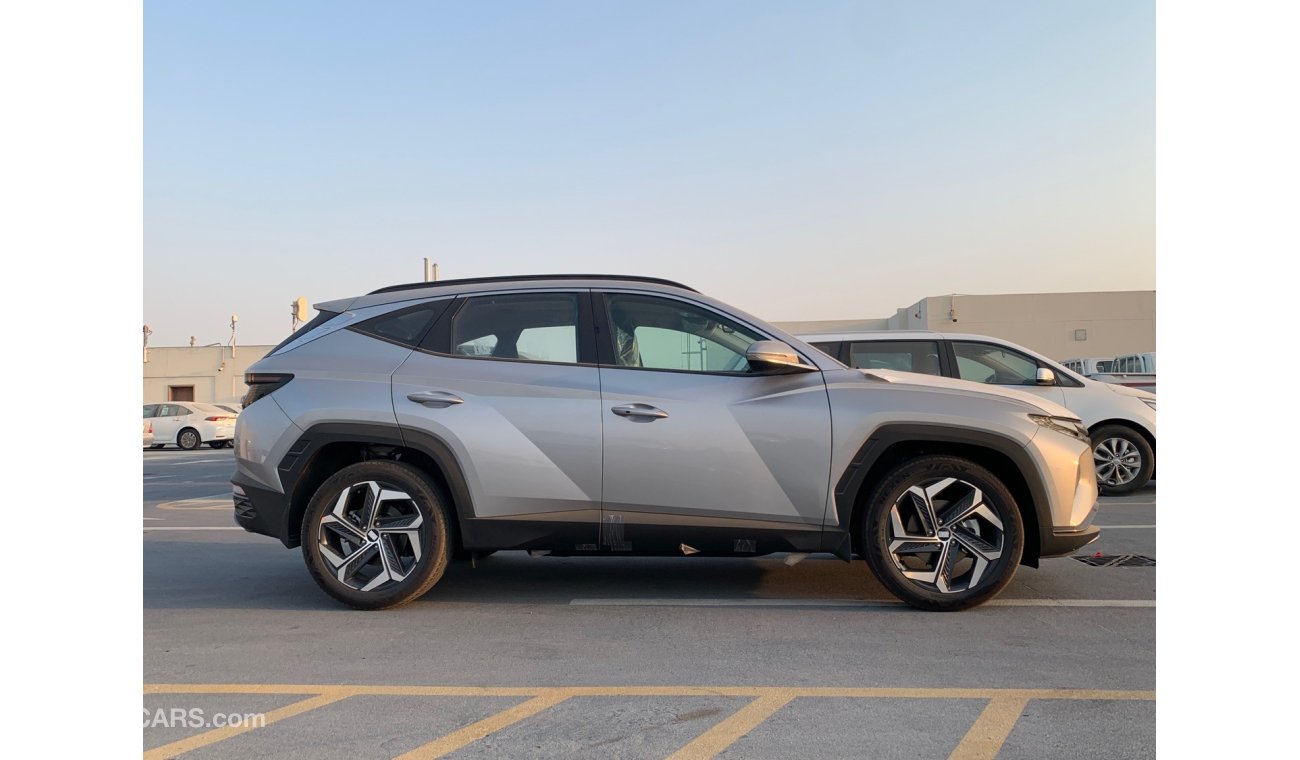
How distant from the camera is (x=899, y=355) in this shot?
986cm

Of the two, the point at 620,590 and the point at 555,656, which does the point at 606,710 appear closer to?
the point at 555,656

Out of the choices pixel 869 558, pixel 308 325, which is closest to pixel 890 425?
pixel 869 558

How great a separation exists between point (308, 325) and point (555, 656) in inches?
103

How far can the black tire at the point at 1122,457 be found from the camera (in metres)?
10.6

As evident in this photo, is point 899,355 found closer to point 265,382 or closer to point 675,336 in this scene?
point 675,336

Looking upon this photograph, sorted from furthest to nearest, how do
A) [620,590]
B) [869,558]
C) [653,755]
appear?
[620,590] < [869,558] < [653,755]

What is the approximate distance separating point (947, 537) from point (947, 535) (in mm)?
12

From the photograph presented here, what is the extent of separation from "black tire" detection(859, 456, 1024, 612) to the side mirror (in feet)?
2.55

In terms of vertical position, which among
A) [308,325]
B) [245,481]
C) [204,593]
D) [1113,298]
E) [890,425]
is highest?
[1113,298]

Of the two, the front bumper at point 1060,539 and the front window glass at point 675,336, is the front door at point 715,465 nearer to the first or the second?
the front window glass at point 675,336

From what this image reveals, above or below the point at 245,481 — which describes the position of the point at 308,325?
above

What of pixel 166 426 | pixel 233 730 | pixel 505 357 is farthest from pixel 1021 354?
pixel 166 426

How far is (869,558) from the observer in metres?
5.13

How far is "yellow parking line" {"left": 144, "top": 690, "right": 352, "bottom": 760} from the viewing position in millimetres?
3326
